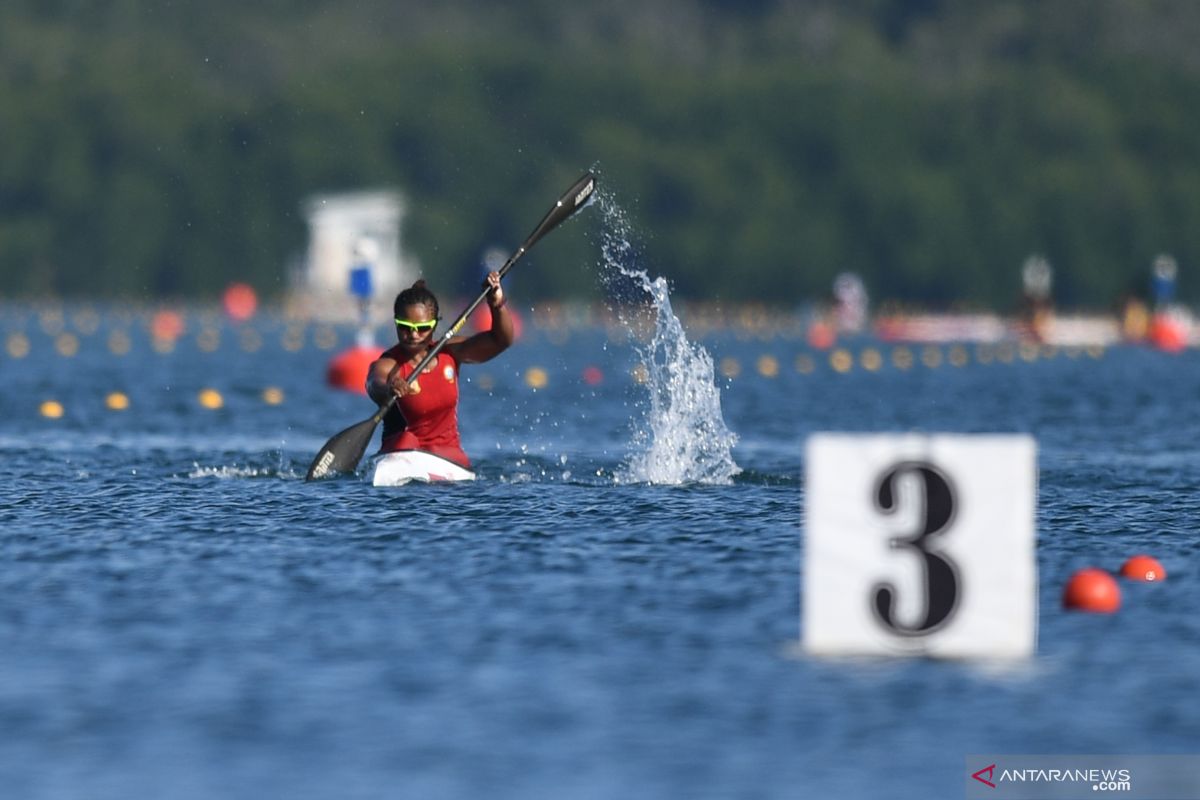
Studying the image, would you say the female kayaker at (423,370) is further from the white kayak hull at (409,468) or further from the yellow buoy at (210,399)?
the yellow buoy at (210,399)

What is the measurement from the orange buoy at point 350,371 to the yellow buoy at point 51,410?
625 cm

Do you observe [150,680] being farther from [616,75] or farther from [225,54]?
[225,54]

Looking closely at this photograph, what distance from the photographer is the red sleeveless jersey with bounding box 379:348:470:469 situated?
60.3 feet

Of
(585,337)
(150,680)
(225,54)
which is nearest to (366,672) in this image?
(150,680)

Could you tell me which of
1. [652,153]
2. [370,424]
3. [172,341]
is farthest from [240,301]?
[370,424]

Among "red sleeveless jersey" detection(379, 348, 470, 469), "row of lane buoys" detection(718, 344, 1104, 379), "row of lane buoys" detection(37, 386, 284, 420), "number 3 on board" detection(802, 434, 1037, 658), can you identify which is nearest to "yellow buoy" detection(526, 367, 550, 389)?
"row of lane buoys" detection(718, 344, 1104, 379)

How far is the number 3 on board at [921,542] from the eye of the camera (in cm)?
1098

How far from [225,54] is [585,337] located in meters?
45.2

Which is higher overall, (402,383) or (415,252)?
(415,252)

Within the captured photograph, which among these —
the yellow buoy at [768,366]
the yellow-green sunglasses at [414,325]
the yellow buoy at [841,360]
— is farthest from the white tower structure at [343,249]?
the yellow-green sunglasses at [414,325]

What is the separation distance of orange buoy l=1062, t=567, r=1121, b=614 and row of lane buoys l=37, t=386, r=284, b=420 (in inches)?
676

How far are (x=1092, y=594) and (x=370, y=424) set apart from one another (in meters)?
7.36

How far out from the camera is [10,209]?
100 meters

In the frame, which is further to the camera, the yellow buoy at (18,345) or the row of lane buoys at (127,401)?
the yellow buoy at (18,345)
